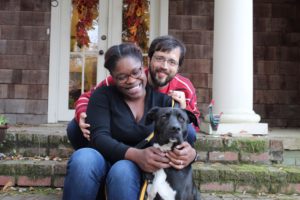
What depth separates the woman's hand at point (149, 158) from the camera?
2160 mm

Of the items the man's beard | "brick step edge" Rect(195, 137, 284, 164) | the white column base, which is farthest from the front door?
the man's beard

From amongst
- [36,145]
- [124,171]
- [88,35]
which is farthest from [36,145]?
[88,35]

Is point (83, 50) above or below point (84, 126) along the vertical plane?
above

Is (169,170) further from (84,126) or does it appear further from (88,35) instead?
(88,35)

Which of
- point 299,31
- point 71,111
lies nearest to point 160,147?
point 71,111

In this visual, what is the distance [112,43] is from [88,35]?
348 millimetres

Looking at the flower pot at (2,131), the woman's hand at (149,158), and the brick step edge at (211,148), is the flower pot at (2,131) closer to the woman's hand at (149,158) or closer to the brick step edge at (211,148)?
the brick step edge at (211,148)

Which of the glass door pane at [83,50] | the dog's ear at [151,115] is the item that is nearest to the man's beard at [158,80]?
the dog's ear at [151,115]

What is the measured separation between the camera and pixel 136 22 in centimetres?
571

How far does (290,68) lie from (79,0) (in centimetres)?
305

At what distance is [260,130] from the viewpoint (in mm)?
4102

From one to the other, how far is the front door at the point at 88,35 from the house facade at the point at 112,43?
0.5 inches

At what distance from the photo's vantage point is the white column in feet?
13.5

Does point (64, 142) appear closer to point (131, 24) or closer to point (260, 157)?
point (260, 157)
